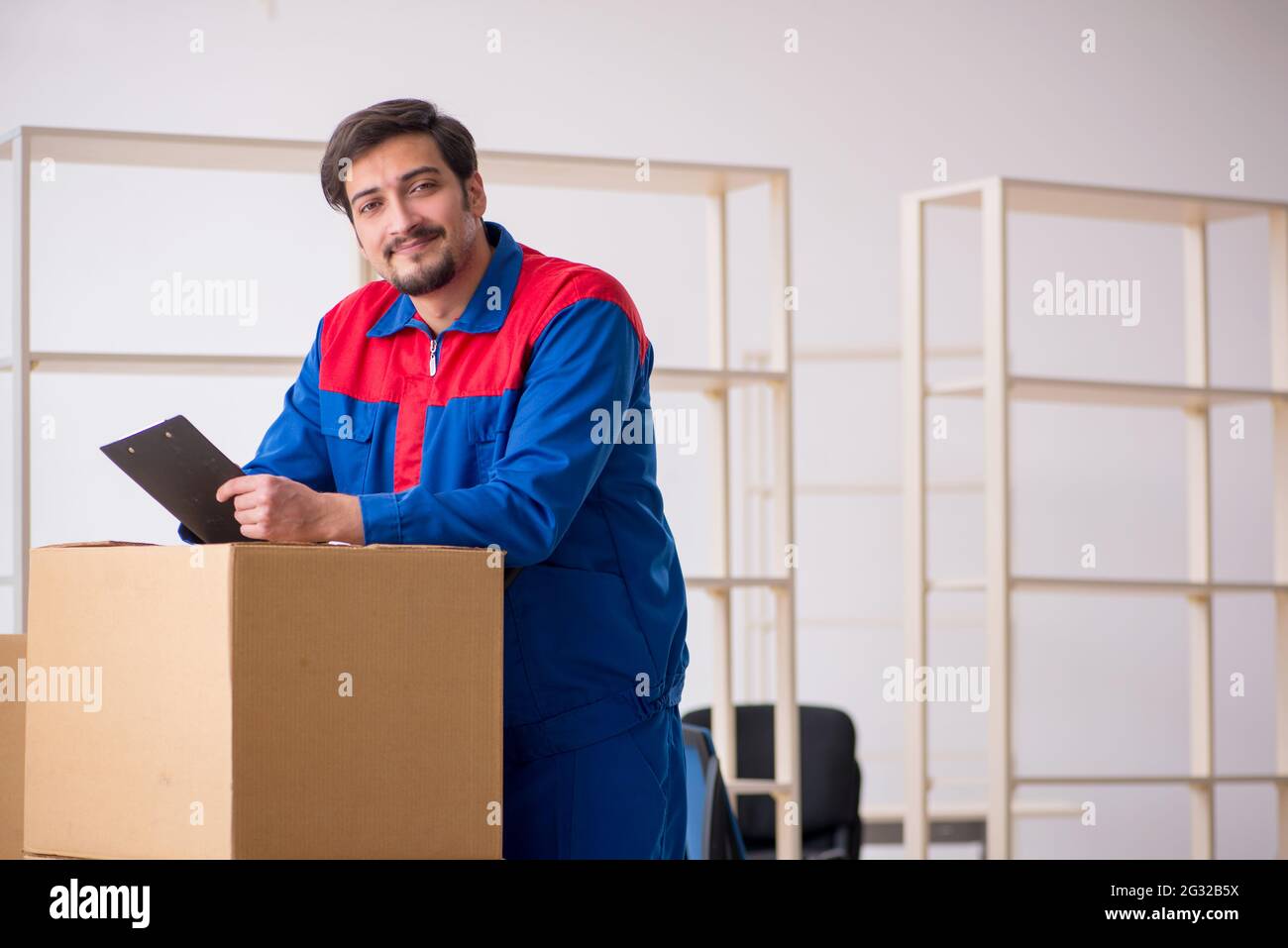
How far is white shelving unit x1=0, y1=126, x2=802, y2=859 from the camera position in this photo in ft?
8.98

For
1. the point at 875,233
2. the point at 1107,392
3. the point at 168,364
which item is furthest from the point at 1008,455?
the point at 875,233

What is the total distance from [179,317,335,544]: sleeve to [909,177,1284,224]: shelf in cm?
208

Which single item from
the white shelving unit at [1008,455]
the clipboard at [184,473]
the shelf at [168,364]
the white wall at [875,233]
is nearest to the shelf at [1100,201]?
the white shelving unit at [1008,455]

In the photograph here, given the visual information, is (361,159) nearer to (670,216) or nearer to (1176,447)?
(670,216)

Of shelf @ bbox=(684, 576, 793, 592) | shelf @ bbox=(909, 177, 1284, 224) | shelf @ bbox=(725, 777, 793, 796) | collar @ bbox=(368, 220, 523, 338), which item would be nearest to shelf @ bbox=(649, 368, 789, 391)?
shelf @ bbox=(684, 576, 793, 592)

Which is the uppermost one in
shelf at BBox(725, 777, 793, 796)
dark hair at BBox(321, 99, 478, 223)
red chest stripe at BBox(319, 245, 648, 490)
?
dark hair at BBox(321, 99, 478, 223)

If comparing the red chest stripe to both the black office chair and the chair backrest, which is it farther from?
the black office chair

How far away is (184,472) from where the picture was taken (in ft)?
4.23

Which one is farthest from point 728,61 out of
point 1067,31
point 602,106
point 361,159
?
point 361,159

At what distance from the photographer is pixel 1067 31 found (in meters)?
5.45

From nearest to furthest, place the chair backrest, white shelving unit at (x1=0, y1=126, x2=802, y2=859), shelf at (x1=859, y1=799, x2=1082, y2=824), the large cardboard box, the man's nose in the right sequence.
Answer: the large cardboard box → the man's nose → the chair backrest → white shelving unit at (x1=0, y1=126, x2=802, y2=859) → shelf at (x1=859, y1=799, x2=1082, y2=824)

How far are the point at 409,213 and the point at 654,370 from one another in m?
1.45

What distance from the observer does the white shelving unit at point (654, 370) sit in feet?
8.98
